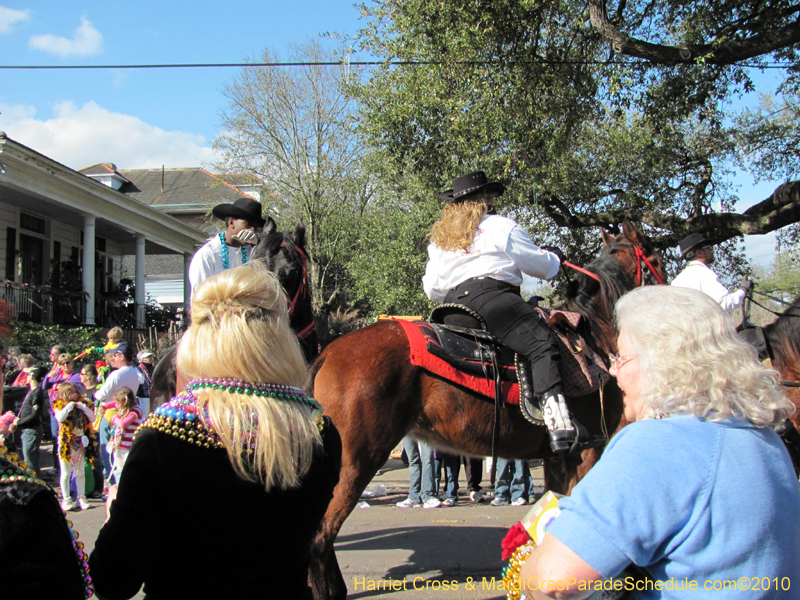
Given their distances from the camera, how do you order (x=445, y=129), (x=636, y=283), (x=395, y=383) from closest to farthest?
(x=395, y=383), (x=636, y=283), (x=445, y=129)

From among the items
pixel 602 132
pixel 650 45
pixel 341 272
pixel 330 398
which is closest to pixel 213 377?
pixel 330 398

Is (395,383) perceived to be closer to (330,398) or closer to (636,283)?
(330,398)

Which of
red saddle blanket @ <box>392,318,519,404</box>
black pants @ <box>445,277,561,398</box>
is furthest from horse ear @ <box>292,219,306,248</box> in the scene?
black pants @ <box>445,277,561,398</box>

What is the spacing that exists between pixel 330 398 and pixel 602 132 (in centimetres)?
1294

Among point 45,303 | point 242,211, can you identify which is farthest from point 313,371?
point 45,303

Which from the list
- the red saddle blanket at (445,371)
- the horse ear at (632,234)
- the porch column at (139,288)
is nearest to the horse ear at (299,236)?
the red saddle blanket at (445,371)

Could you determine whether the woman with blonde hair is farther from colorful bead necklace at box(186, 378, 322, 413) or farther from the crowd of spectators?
the crowd of spectators

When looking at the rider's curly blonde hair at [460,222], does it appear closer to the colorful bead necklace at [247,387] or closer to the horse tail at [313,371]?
the horse tail at [313,371]

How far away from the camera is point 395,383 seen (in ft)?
12.9

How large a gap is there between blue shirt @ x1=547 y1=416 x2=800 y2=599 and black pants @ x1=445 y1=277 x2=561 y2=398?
7.73 ft

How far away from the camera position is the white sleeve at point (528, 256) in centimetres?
416

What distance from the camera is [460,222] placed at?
14.2ft

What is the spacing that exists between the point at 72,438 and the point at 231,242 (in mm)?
5380

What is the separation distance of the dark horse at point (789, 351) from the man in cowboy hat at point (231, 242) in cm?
484
